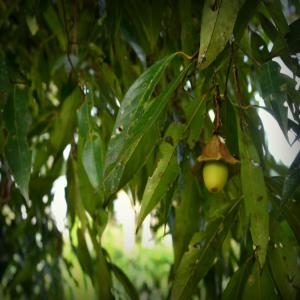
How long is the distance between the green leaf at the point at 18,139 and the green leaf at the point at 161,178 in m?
0.16

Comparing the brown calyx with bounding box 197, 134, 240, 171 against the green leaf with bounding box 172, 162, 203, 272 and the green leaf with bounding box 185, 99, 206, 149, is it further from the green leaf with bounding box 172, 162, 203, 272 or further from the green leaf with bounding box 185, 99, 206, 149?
the green leaf with bounding box 172, 162, 203, 272

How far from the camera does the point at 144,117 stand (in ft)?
1.65

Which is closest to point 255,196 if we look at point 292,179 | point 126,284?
point 292,179

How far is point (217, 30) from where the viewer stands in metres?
0.47

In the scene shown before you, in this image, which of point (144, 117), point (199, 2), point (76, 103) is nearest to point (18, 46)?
point (76, 103)

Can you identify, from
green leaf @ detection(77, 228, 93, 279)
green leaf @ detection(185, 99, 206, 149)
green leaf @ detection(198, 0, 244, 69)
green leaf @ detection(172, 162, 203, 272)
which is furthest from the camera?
green leaf @ detection(77, 228, 93, 279)

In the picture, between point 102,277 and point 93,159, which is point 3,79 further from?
point 102,277

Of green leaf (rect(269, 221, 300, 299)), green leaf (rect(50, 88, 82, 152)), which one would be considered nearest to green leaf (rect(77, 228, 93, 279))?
green leaf (rect(50, 88, 82, 152))

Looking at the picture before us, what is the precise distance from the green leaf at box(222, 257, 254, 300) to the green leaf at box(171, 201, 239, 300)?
4 centimetres

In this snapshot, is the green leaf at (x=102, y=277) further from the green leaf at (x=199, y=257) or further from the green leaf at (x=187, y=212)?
the green leaf at (x=199, y=257)

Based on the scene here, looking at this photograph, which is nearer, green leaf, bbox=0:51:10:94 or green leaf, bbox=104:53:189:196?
green leaf, bbox=104:53:189:196

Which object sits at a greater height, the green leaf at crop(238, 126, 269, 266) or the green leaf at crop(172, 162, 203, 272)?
the green leaf at crop(172, 162, 203, 272)

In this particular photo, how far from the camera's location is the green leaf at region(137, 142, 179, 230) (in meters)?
0.52

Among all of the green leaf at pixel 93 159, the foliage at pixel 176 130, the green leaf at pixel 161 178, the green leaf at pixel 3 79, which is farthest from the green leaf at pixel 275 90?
the green leaf at pixel 3 79
